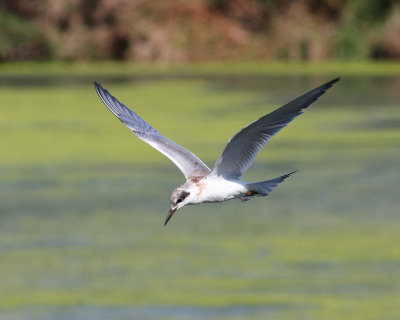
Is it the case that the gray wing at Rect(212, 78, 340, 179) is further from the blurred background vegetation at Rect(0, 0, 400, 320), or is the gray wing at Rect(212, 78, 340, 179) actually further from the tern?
the blurred background vegetation at Rect(0, 0, 400, 320)

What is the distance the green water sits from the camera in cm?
651

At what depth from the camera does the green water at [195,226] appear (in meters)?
6.51

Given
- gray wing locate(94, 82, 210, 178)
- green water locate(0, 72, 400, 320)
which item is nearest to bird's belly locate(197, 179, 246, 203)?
gray wing locate(94, 82, 210, 178)

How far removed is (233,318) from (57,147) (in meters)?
6.07

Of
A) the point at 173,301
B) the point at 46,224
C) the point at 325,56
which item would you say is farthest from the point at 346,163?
the point at 325,56

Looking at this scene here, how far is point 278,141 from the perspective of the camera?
1245cm

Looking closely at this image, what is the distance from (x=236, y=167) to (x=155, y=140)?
0.59 m

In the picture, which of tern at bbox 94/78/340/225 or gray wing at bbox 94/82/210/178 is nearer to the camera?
tern at bbox 94/78/340/225

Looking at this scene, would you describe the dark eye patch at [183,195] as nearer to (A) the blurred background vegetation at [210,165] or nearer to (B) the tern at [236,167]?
(B) the tern at [236,167]

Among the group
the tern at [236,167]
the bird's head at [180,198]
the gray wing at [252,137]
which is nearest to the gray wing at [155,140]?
the tern at [236,167]

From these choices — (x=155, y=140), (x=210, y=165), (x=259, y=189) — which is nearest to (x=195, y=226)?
(x=210, y=165)

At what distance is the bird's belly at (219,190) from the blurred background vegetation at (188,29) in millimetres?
17821

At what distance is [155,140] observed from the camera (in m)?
4.43

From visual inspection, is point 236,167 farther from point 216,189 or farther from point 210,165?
point 210,165
